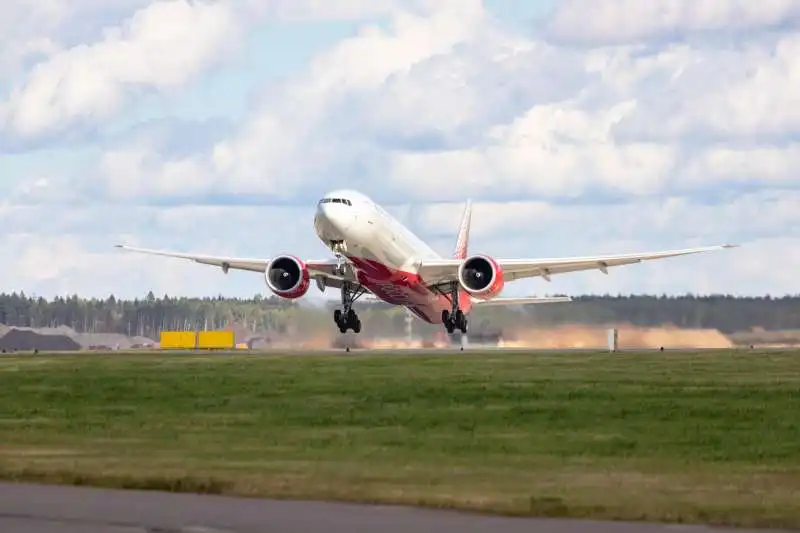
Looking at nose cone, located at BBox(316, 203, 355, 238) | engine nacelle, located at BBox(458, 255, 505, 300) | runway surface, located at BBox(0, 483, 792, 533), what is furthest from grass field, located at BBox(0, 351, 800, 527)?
engine nacelle, located at BBox(458, 255, 505, 300)

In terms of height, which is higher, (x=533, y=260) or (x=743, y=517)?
(x=533, y=260)

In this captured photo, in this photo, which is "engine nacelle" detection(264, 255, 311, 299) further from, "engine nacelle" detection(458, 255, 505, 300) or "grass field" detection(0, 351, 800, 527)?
"grass field" detection(0, 351, 800, 527)

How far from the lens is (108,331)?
397 feet

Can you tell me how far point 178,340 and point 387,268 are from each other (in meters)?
49.7

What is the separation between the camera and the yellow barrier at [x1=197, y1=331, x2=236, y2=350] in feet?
361

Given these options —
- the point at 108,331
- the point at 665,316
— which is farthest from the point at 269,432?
the point at 108,331

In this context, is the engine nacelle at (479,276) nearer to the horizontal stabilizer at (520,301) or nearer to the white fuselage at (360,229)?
the white fuselage at (360,229)

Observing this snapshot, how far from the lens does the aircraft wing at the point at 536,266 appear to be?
228ft

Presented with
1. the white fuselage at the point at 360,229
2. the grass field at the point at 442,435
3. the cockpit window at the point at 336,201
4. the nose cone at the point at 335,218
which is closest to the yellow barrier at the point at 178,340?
the white fuselage at the point at 360,229

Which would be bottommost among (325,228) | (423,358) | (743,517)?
(743,517)

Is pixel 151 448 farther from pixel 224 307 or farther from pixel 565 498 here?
pixel 224 307

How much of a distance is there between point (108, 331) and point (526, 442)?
9550cm

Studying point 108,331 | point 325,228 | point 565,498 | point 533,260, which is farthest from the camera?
point 108,331

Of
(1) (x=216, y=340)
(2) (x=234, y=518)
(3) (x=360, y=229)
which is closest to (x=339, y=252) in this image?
(3) (x=360, y=229)
